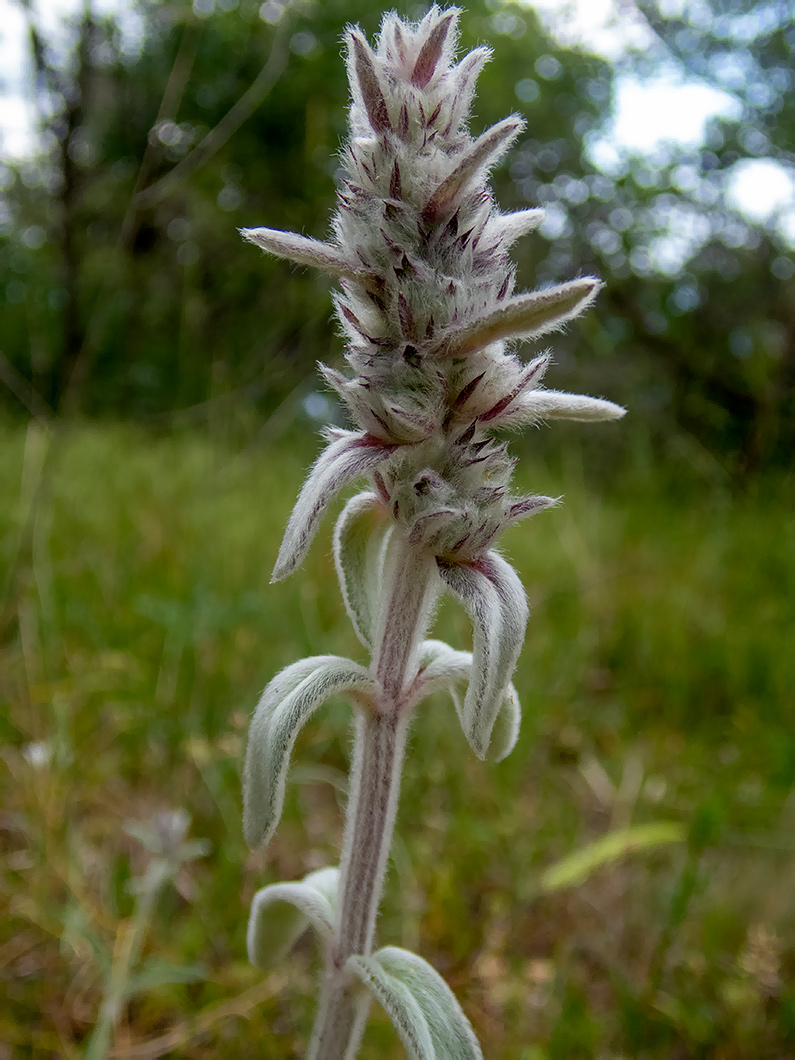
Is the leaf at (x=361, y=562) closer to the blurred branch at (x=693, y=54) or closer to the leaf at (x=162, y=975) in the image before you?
the leaf at (x=162, y=975)

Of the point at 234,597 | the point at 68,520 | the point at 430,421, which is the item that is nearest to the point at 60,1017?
the point at 430,421

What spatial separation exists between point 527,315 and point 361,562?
18.4 inches

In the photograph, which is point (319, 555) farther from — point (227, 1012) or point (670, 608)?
point (227, 1012)

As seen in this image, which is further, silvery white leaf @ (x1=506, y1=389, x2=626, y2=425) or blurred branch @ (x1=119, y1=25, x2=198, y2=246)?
blurred branch @ (x1=119, y1=25, x2=198, y2=246)

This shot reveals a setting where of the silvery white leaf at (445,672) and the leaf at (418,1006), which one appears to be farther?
the silvery white leaf at (445,672)

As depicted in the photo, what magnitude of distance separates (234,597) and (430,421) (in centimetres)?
267

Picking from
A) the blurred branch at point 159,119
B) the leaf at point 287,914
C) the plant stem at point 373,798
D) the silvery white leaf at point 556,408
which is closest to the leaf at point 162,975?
the leaf at point 287,914

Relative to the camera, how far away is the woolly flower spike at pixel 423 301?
0.92 m

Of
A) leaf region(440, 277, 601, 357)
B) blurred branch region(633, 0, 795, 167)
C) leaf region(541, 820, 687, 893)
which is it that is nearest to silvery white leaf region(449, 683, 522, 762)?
leaf region(440, 277, 601, 357)

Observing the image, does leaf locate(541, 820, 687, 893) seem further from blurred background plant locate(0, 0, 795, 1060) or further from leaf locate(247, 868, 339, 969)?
leaf locate(247, 868, 339, 969)

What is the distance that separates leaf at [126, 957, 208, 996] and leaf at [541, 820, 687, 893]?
34.5 inches

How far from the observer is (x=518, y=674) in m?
3.09

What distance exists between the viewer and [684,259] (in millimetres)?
8422

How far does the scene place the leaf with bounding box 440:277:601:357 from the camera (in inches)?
33.4
